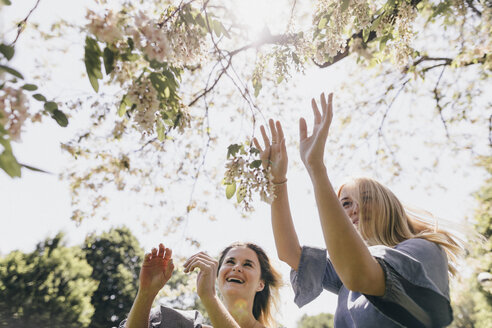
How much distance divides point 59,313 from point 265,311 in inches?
646

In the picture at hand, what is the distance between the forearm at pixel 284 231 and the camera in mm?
2193

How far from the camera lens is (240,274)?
321cm

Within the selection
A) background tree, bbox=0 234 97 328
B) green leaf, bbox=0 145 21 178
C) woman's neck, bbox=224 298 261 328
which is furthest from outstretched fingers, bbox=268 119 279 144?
background tree, bbox=0 234 97 328

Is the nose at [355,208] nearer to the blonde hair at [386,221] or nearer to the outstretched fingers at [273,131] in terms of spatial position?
the blonde hair at [386,221]

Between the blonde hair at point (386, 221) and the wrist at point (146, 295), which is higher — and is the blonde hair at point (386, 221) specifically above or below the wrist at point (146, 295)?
below

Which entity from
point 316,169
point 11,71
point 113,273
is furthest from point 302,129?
point 113,273

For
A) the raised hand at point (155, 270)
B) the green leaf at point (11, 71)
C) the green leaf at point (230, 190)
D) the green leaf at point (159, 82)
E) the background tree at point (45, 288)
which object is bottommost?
the raised hand at point (155, 270)

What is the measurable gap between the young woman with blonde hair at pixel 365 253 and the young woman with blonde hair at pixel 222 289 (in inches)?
21.2

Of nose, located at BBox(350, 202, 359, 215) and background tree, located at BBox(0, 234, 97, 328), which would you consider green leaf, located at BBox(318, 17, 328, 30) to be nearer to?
nose, located at BBox(350, 202, 359, 215)

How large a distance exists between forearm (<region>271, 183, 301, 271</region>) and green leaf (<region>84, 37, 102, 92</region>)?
132 centimetres

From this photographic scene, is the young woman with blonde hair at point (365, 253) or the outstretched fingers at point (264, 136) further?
the outstretched fingers at point (264, 136)

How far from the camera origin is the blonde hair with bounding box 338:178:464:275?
1835 millimetres

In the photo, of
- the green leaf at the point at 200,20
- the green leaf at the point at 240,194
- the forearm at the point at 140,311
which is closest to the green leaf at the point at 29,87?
the green leaf at the point at 200,20

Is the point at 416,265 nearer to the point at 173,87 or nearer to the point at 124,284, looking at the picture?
the point at 173,87
